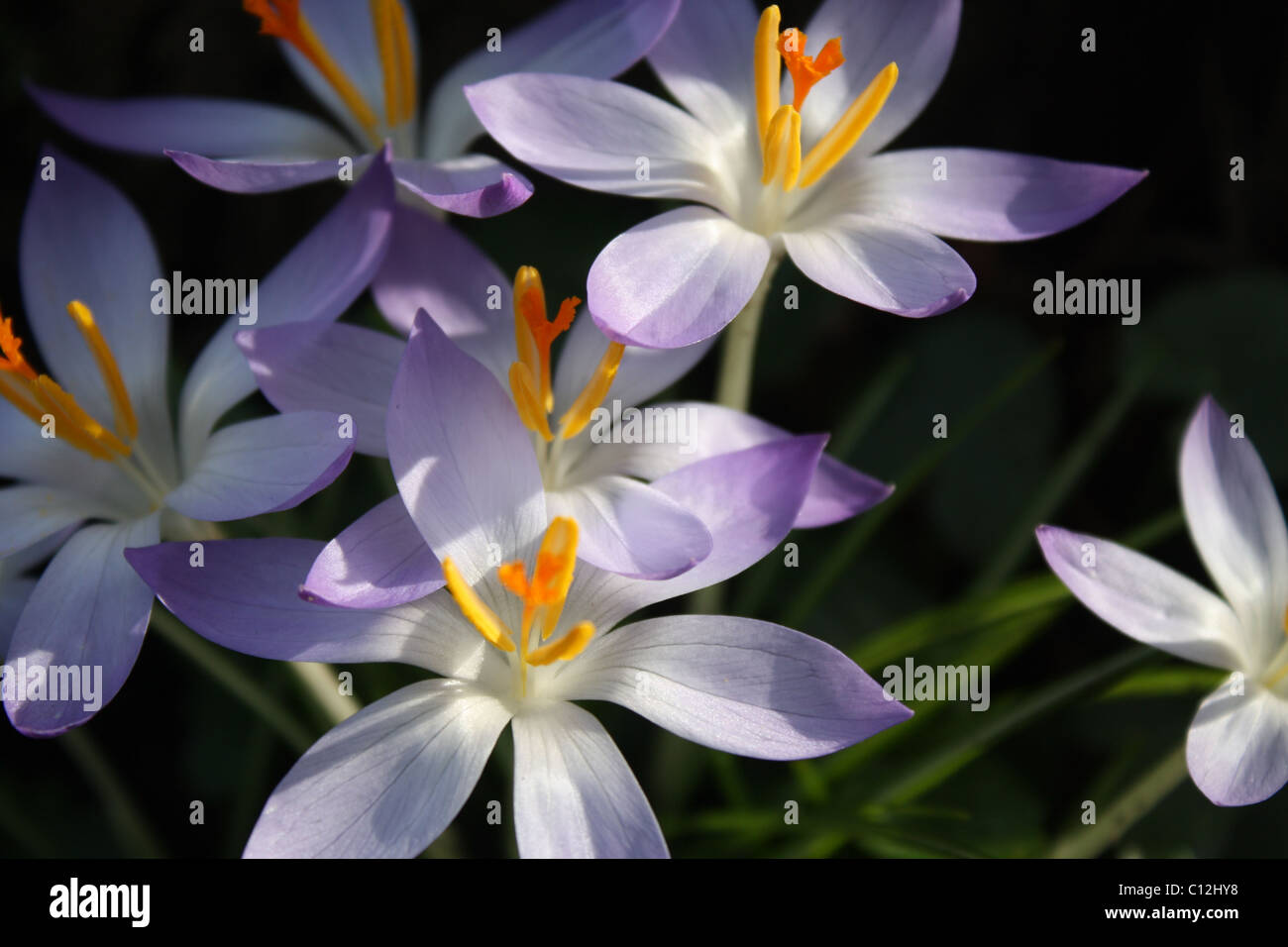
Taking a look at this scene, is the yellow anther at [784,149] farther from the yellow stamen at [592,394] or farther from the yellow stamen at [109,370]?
the yellow stamen at [109,370]

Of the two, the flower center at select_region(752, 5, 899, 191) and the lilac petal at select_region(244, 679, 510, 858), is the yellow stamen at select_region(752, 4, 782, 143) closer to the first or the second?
the flower center at select_region(752, 5, 899, 191)

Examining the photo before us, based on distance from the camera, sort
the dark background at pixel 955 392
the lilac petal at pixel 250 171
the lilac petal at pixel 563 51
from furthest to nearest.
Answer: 1. the dark background at pixel 955 392
2. the lilac petal at pixel 563 51
3. the lilac petal at pixel 250 171

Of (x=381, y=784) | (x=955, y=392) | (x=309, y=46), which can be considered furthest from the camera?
(x=955, y=392)

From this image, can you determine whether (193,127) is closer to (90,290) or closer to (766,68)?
(90,290)

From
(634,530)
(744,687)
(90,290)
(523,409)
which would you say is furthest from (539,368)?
(90,290)

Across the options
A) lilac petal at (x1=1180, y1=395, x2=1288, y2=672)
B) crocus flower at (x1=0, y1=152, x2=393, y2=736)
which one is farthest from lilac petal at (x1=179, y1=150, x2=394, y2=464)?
lilac petal at (x1=1180, y1=395, x2=1288, y2=672)

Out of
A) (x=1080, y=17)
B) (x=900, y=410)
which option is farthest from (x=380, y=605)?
(x=1080, y=17)

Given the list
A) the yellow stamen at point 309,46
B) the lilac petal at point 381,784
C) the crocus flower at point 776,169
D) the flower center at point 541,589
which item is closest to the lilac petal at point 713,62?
the crocus flower at point 776,169
